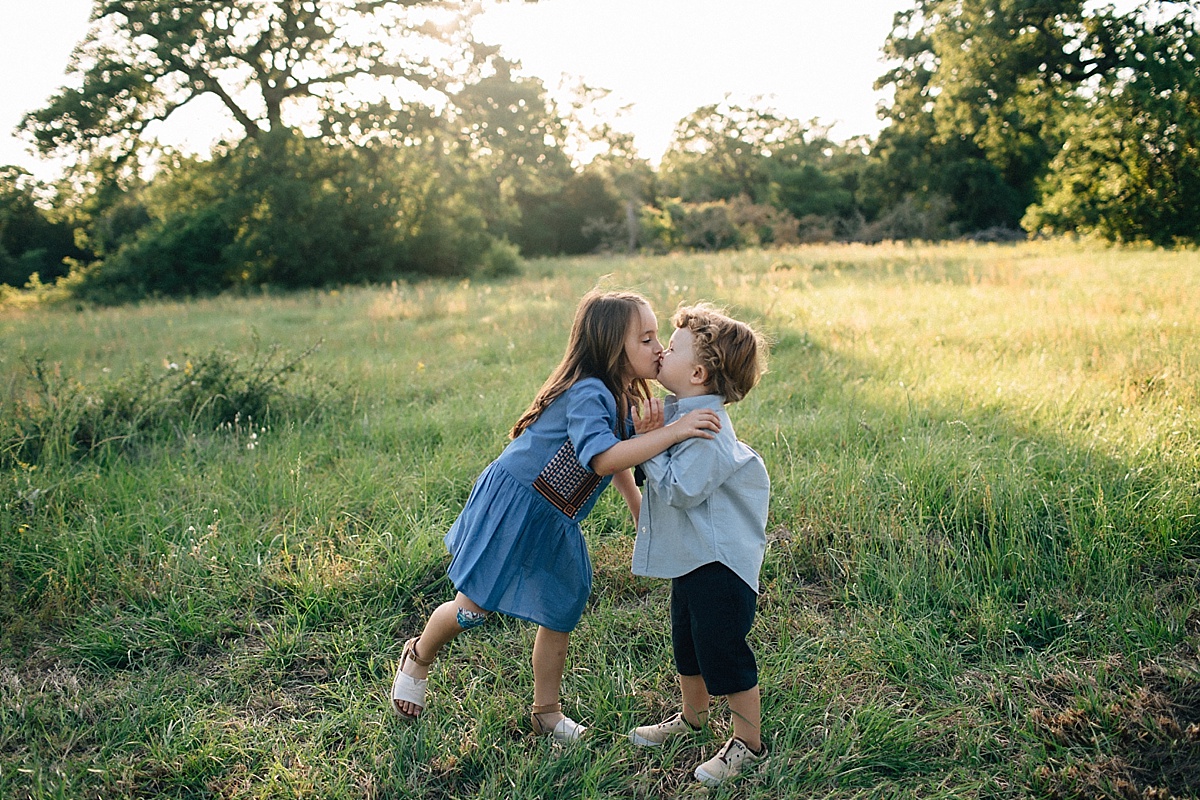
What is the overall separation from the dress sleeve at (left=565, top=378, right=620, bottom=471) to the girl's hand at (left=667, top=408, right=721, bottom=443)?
0.60 feet

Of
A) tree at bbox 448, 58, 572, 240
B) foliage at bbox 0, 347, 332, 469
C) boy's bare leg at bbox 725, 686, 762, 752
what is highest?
tree at bbox 448, 58, 572, 240

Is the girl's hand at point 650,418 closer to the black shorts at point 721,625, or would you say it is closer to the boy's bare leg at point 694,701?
A: the black shorts at point 721,625

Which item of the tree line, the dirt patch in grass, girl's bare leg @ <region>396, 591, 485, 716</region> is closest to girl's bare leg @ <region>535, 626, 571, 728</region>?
girl's bare leg @ <region>396, 591, 485, 716</region>

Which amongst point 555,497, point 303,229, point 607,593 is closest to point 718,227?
point 303,229

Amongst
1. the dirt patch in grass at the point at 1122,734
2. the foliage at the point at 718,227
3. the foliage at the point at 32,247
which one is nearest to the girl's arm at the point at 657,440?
the dirt patch in grass at the point at 1122,734

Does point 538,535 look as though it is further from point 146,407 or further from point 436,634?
point 146,407

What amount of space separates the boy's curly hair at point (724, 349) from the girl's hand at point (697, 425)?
168mm

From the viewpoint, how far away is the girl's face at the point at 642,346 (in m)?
2.41

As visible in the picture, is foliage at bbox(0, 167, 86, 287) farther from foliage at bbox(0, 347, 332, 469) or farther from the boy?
the boy

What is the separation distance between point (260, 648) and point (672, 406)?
1986 millimetres

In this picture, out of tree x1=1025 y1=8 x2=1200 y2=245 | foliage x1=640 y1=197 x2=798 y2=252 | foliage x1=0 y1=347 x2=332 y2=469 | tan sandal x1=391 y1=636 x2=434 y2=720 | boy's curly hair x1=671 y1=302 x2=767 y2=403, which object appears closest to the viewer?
boy's curly hair x1=671 y1=302 x2=767 y2=403

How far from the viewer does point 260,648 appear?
3.16 m

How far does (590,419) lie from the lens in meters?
2.29

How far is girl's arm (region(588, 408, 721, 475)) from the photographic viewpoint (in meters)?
2.19
